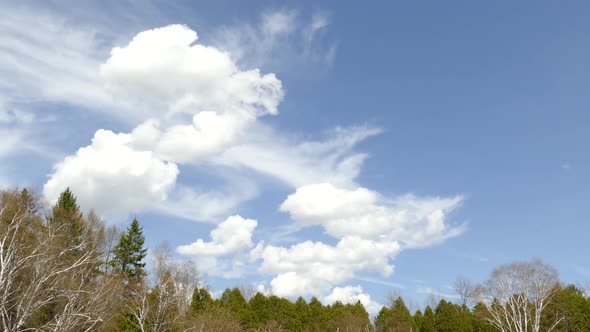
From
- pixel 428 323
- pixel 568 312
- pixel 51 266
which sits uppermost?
pixel 568 312

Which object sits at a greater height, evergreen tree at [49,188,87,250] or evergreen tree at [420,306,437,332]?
evergreen tree at [49,188,87,250]

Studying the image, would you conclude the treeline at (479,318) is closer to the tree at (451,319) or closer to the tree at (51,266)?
the tree at (451,319)

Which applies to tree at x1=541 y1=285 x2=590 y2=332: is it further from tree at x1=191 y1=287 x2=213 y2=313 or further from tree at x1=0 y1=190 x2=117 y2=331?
tree at x1=0 y1=190 x2=117 y2=331

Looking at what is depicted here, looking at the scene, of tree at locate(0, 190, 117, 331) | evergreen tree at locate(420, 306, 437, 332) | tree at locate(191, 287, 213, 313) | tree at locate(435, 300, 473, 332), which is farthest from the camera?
evergreen tree at locate(420, 306, 437, 332)

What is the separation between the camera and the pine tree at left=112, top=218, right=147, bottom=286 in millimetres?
61594

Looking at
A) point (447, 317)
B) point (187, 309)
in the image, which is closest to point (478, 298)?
point (447, 317)

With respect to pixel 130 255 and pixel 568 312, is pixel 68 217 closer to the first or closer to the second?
pixel 130 255

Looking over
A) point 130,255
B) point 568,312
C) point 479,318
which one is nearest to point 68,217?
point 130,255

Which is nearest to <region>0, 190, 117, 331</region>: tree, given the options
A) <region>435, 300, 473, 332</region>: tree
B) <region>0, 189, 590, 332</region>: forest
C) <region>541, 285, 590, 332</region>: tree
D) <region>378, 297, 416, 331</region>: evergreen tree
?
<region>0, 189, 590, 332</region>: forest

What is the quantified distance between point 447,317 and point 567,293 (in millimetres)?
14372

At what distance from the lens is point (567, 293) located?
60.5 m

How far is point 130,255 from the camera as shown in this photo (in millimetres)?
62688

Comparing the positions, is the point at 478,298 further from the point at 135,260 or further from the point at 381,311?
the point at 135,260

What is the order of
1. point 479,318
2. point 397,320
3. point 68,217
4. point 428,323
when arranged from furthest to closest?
point 397,320 < point 428,323 < point 479,318 < point 68,217
